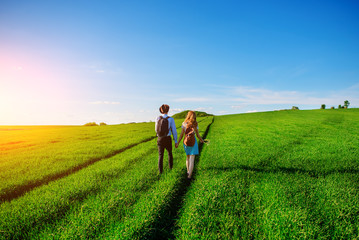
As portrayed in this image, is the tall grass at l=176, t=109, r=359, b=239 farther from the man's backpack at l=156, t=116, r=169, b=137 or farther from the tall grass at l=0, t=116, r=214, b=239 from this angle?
the man's backpack at l=156, t=116, r=169, b=137

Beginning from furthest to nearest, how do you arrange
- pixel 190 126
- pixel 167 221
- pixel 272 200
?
1. pixel 190 126
2. pixel 272 200
3. pixel 167 221

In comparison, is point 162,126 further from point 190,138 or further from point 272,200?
point 272,200

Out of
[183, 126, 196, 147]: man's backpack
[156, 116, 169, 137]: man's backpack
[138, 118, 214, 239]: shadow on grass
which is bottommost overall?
[138, 118, 214, 239]: shadow on grass

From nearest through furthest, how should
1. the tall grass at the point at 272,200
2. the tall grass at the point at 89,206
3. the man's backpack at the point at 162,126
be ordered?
the tall grass at the point at 272,200, the tall grass at the point at 89,206, the man's backpack at the point at 162,126

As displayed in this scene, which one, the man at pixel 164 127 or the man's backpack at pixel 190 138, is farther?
the man at pixel 164 127

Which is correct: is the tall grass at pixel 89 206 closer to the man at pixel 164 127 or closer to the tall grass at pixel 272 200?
the tall grass at pixel 272 200

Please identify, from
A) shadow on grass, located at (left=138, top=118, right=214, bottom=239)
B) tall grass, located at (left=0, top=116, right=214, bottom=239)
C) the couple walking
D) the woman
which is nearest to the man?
the couple walking

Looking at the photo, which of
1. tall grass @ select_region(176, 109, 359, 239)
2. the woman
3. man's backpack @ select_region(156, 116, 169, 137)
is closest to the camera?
tall grass @ select_region(176, 109, 359, 239)

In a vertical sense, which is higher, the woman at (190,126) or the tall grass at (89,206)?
the woman at (190,126)

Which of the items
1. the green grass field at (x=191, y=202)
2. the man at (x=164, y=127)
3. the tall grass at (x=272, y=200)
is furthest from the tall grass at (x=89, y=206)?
the man at (x=164, y=127)

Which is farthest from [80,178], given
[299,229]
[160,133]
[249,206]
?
[299,229]

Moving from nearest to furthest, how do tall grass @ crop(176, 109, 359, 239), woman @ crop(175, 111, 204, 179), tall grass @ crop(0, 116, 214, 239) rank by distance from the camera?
tall grass @ crop(176, 109, 359, 239) → tall grass @ crop(0, 116, 214, 239) → woman @ crop(175, 111, 204, 179)

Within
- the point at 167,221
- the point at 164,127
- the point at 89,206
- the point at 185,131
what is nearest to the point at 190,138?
the point at 185,131

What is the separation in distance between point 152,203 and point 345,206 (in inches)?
193
